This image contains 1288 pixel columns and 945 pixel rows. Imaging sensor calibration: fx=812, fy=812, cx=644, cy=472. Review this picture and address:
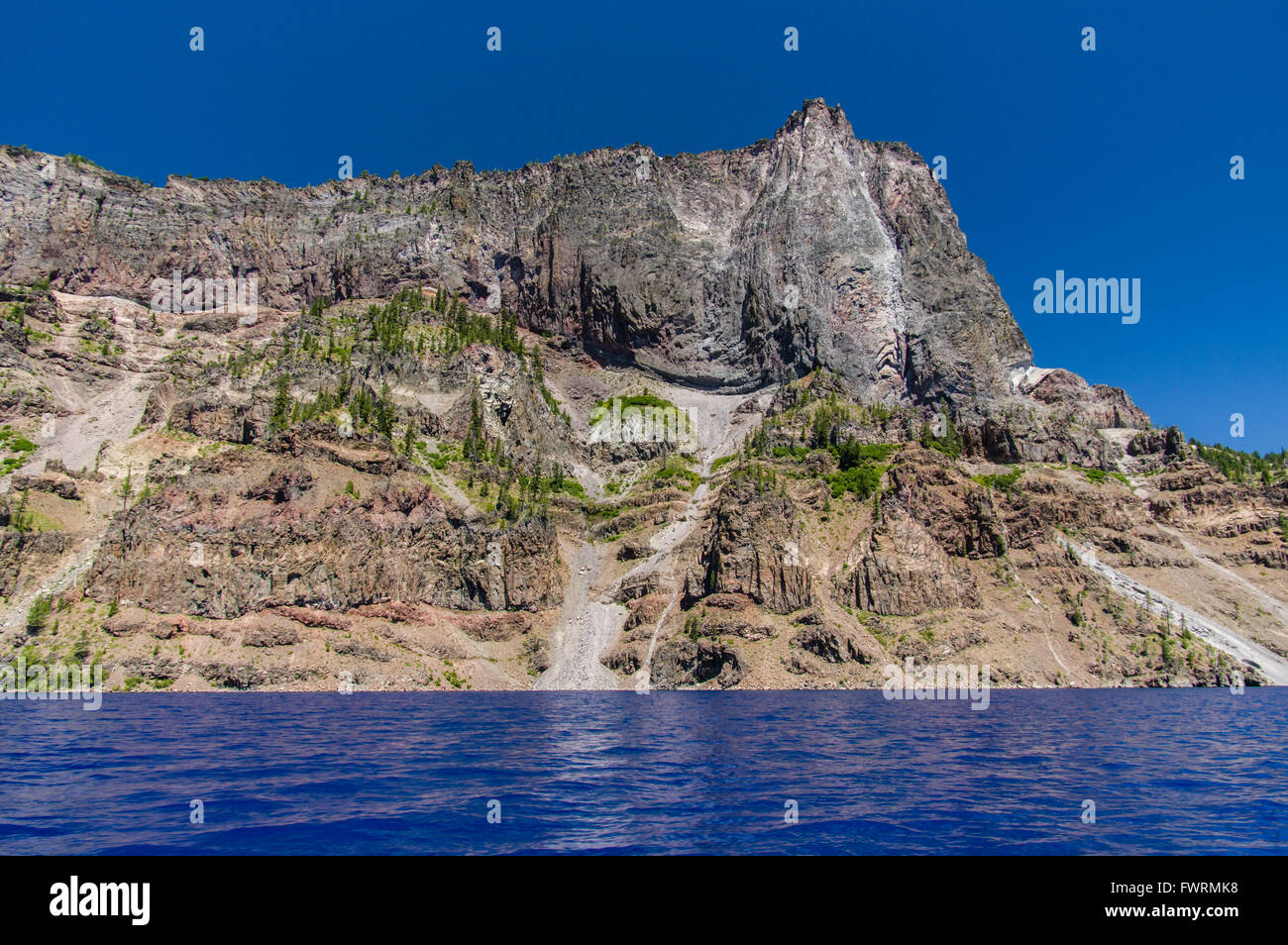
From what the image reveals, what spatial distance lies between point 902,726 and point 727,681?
159ft

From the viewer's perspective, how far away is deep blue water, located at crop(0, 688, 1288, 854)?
25.6 metres

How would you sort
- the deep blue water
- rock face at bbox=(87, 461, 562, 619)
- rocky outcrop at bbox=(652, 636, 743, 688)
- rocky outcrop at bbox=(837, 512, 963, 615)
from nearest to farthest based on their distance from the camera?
the deep blue water
rock face at bbox=(87, 461, 562, 619)
rocky outcrop at bbox=(652, 636, 743, 688)
rocky outcrop at bbox=(837, 512, 963, 615)

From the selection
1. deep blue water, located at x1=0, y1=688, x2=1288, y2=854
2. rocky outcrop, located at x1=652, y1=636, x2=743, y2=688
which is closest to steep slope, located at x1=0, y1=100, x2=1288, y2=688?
rocky outcrop, located at x1=652, y1=636, x2=743, y2=688

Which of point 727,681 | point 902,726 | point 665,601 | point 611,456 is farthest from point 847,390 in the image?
point 902,726

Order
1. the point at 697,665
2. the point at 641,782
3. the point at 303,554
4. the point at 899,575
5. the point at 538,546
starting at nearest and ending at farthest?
the point at 641,782 → the point at 697,665 → the point at 303,554 → the point at 899,575 → the point at 538,546

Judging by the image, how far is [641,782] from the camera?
37938 mm

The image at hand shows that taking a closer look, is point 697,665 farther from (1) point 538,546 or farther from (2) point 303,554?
(2) point 303,554

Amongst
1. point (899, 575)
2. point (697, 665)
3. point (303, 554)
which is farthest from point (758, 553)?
point (303, 554)

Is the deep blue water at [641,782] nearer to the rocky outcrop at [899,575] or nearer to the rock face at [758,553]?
the rock face at [758,553]

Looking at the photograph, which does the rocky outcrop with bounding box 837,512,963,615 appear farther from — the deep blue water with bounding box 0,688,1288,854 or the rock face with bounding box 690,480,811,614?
the deep blue water with bounding box 0,688,1288,854

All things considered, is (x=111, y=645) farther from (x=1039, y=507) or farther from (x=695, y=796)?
(x=1039, y=507)

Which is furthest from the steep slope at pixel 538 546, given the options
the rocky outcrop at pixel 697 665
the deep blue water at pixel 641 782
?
the deep blue water at pixel 641 782

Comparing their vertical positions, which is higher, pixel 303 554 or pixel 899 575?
pixel 303 554

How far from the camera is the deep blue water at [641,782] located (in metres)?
25.6
